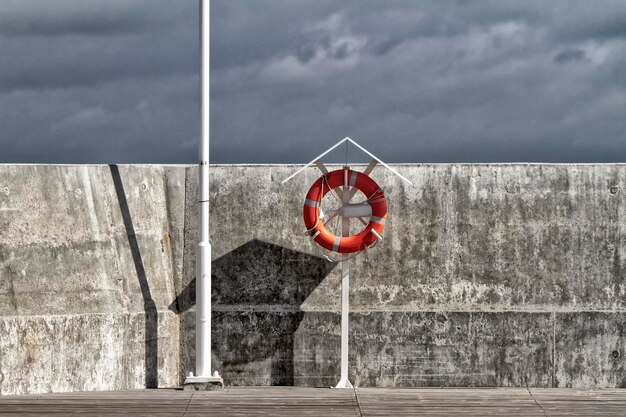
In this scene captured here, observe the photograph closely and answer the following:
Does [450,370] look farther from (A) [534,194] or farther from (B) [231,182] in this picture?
(B) [231,182]

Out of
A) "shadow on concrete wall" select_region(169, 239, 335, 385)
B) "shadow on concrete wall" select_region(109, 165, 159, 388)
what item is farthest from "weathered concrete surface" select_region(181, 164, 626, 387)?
"shadow on concrete wall" select_region(109, 165, 159, 388)

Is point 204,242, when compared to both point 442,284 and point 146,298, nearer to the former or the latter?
point 146,298

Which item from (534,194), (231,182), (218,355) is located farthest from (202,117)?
(534,194)

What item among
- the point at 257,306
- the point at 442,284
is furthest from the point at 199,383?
the point at 442,284

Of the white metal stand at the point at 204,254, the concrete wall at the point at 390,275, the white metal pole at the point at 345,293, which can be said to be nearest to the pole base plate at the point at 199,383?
the white metal stand at the point at 204,254

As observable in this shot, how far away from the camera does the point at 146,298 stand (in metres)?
8.34

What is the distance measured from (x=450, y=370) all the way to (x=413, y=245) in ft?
3.62

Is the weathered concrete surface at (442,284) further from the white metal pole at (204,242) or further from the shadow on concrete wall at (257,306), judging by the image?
the white metal pole at (204,242)

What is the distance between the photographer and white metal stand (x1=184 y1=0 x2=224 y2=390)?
26.3ft

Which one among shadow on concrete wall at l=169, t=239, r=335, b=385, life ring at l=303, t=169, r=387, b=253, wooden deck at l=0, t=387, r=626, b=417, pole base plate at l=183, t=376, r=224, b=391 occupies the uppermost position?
life ring at l=303, t=169, r=387, b=253

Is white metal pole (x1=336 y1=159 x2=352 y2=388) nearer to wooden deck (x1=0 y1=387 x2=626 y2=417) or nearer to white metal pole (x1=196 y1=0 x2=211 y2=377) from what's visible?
wooden deck (x1=0 y1=387 x2=626 y2=417)

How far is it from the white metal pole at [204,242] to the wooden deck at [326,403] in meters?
0.35

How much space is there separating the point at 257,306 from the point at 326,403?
47.3 inches

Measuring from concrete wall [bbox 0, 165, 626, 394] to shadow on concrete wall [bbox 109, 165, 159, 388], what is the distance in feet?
0.04
